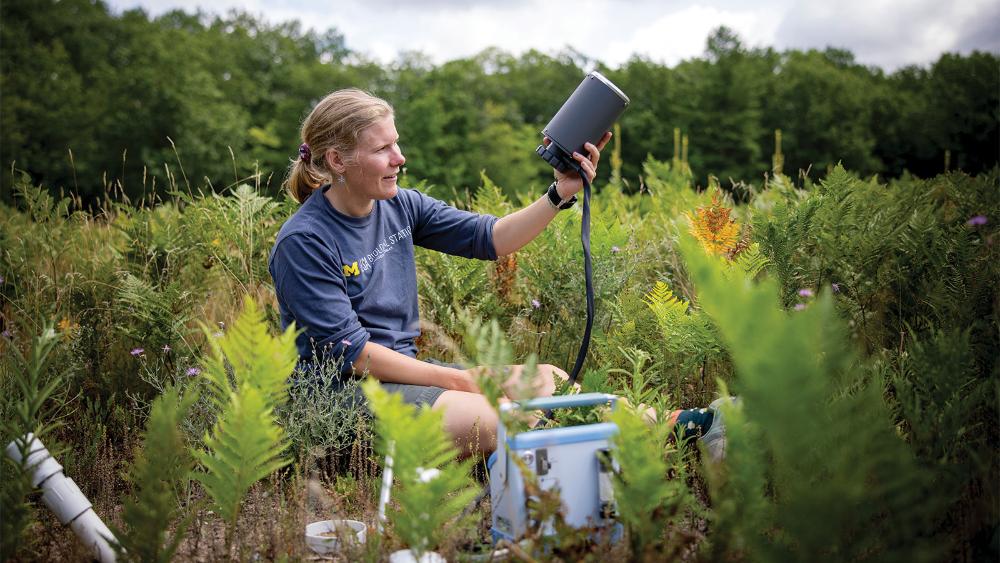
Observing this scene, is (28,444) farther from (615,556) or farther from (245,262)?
(245,262)

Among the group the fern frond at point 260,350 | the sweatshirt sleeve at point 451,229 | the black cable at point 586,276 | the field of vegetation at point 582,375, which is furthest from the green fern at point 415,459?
the sweatshirt sleeve at point 451,229

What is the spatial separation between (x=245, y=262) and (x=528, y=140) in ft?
138

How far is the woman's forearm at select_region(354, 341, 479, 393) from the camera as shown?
9.20ft

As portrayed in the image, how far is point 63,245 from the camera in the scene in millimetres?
4016

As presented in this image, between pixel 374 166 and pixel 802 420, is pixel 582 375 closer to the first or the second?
pixel 374 166

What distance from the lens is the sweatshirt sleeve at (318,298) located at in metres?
2.76

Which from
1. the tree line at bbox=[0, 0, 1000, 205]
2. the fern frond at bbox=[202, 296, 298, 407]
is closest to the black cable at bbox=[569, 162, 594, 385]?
the fern frond at bbox=[202, 296, 298, 407]

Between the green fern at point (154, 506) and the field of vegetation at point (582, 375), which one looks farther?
the green fern at point (154, 506)

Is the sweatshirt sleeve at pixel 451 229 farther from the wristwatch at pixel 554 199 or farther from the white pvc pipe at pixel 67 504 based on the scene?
the white pvc pipe at pixel 67 504

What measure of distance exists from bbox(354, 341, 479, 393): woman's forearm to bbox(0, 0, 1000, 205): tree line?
29.6 metres

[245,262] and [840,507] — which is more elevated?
[245,262]

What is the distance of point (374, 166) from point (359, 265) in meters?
0.40

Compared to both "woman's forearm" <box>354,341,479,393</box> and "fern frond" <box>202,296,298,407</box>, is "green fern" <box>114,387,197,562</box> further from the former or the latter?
"woman's forearm" <box>354,341,479,393</box>

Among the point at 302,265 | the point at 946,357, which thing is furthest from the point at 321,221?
the point at 946,357
